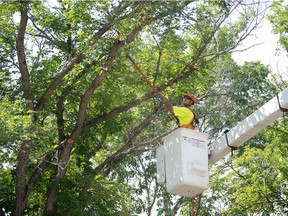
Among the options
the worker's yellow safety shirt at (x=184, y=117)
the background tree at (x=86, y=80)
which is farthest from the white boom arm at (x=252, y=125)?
the background tree at (x=86, y=80)

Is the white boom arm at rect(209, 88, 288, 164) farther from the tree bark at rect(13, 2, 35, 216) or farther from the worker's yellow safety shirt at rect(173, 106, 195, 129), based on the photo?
the tree bark at rect(13, 2, 35, 216)

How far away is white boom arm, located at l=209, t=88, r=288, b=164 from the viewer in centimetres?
941

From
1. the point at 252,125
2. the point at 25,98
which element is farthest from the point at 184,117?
the point at 25,98

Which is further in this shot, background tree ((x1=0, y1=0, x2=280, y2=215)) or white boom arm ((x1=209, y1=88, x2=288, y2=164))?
background tree ((x1=0, y1=0, x2=280, y2=215))

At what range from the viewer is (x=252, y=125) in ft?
31.6

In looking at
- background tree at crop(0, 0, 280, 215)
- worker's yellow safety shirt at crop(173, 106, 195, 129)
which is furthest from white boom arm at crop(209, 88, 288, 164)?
background tree at crop(0, 0, 280, 215)

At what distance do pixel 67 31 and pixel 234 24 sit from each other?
12.0 ft

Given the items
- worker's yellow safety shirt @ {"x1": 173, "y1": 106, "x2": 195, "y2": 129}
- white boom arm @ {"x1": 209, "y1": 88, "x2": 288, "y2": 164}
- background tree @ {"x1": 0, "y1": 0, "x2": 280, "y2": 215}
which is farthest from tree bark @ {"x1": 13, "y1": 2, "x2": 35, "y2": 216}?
white boom arm @ {"x1": 209, "y1": 88, "x2": 288, "y2": 164}

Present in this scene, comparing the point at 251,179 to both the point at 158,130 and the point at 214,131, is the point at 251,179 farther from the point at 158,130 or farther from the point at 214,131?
the point at 214,131

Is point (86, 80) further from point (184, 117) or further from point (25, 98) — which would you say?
point (184, 117)

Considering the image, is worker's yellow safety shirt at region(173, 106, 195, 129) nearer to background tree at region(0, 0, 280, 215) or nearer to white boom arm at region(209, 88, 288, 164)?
white boom arm at region(209, 88, 288, 164)

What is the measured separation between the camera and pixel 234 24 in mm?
15227

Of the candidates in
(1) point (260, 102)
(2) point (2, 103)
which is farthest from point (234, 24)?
(2) point (2, 103)

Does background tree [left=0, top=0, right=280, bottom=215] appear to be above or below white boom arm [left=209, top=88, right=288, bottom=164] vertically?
above
